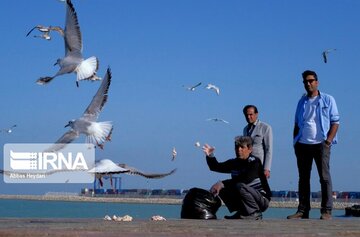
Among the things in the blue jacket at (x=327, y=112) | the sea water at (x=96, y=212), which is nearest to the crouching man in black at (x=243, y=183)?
the blue jacket at (x=327, y=112)

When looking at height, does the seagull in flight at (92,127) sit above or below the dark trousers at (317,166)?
above

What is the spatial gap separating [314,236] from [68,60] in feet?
31.7

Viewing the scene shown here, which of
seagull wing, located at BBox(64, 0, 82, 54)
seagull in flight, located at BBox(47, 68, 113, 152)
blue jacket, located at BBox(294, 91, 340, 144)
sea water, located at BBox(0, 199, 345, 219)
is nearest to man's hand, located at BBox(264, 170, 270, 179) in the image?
blue jacket, located at BBox(294, 91, 340, 144)

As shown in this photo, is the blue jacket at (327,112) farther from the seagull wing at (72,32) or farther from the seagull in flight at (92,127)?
the seagull wing at (72,32)

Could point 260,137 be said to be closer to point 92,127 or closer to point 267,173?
point 267,173

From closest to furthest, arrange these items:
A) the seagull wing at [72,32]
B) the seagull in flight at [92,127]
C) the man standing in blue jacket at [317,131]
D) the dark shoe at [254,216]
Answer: the dark shoe at [254,216] < the man standing in blue jacket at [317,131] < the seagull in flight at [92,127] < the seagull wing at [72,32]

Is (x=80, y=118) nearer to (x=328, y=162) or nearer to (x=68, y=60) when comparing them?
(x=68, y=60)

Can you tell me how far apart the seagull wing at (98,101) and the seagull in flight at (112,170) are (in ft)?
10.3

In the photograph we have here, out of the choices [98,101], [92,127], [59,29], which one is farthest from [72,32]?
[92,127]

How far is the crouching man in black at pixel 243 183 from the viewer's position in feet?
32.1

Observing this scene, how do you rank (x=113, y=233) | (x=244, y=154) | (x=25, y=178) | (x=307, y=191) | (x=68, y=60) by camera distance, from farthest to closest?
(x=68, y=60) < (x=25, y=178) < (x=307, y=191) < (x=244, y=154) < (x=113, y=233)

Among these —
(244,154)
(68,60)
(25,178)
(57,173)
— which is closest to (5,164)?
(25,178)

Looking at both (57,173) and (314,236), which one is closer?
(314,236)

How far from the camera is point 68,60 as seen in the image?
49.4 ft
